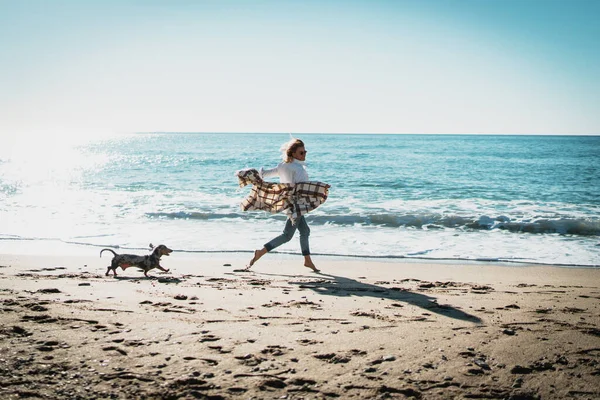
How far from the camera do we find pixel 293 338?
11.0ft

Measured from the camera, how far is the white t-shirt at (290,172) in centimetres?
651

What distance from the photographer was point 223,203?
48.5 ft

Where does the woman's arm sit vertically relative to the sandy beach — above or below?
above

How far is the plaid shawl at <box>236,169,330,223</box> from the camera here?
6.51 m

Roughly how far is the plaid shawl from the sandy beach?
4.18 ft

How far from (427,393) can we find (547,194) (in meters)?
17.6

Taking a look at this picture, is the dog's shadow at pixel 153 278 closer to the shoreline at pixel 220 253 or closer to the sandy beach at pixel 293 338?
the sandy beach at pixel 293 338

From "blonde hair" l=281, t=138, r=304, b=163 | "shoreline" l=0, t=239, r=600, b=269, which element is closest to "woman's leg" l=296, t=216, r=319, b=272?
"blonde hair" l=281, t=138, r=304, b=163

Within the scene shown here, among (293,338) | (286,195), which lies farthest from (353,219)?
(293,338)

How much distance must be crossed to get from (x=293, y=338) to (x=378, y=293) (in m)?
1.95

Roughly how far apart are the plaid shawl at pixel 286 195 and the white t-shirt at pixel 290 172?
0.08 m

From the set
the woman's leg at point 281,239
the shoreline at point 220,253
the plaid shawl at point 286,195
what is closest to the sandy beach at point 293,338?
the woman's leg at point 281,239

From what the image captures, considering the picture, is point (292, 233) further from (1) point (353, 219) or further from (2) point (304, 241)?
(1) point (353, 219)

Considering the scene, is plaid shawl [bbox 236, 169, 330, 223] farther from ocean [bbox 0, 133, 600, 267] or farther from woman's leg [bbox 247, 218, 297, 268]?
ocean [bbox 0, 133, 600, 267]
